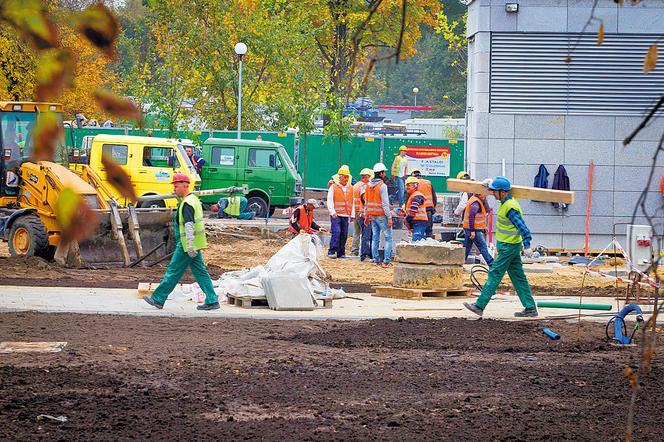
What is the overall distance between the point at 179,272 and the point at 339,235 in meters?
9.98

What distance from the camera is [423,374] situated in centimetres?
1086

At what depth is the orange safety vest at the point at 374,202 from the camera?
2208cm

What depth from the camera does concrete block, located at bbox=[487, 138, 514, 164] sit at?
24641 mm

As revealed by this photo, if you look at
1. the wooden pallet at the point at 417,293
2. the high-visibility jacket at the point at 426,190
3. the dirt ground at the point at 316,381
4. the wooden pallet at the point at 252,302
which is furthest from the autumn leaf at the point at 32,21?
the high-visibility jacket at the point at 426,190

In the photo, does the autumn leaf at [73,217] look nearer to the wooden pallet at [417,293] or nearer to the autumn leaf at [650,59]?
the autumn leaf at [650,59]

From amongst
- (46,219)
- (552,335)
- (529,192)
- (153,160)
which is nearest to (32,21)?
(552,335)

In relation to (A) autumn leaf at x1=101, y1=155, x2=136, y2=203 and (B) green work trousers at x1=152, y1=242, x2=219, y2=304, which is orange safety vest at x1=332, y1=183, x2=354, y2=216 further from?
(A) autumn leaf at x1=101, y1=155, x2=136, y2=203

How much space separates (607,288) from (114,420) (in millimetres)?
12755

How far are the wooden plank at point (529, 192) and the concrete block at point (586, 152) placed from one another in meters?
7.93

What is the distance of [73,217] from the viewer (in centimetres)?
281

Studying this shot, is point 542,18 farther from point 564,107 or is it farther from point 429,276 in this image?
point 429,276

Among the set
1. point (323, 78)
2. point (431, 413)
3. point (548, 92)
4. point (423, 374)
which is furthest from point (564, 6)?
point (323, 78)

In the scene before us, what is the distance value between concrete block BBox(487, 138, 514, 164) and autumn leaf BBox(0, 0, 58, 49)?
72.5 feet

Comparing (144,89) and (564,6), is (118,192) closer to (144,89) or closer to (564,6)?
(564,6)
